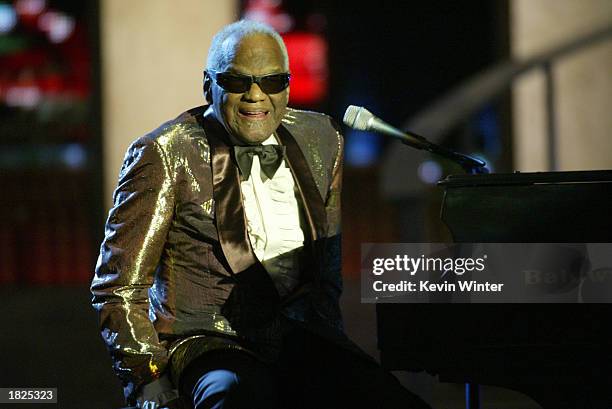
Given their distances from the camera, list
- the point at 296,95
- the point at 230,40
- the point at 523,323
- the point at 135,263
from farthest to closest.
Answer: the point at 296,95 < the point at 230,40 < the point at 135,263 < the point at 523,323

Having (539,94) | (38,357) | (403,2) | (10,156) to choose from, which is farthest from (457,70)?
(38,357)

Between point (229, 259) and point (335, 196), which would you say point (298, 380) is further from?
point (335, 196)

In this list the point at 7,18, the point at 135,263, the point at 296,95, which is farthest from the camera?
the point at 296,95

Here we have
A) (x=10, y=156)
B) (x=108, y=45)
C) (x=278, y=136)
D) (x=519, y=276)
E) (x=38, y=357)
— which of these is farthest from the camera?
(x=10, y=156)

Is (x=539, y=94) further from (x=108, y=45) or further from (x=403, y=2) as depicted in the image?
(x=108, y=45)

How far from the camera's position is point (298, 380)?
110 inches

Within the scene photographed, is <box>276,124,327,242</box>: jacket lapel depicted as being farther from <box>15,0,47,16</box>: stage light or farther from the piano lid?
<box>15,0,47,16</box>: stage light

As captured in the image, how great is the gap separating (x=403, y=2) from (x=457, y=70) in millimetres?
714

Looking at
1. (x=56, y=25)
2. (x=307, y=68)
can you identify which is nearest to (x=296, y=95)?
(x=307, y=68)

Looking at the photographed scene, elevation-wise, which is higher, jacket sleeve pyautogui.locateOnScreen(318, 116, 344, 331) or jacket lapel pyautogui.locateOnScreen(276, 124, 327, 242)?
jacket lapel pyautogui.locateOnScreen(276, 124, 327, 242)

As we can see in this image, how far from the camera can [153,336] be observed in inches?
106

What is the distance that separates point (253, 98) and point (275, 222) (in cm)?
34

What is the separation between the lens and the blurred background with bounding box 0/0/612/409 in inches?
289

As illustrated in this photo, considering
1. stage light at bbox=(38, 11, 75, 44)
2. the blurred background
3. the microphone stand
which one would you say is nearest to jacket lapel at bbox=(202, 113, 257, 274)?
the microphone stand
